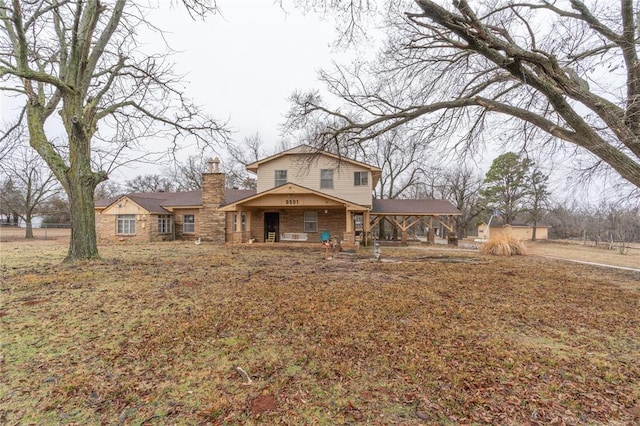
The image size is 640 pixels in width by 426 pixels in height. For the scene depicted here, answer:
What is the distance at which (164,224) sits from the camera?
69.8 feet

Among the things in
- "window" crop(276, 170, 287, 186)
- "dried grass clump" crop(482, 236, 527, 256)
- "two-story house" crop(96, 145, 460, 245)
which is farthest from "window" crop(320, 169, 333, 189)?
"dried grass clump" crop(482, 236, 527, 256)

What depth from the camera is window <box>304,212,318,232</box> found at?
62.3 ft

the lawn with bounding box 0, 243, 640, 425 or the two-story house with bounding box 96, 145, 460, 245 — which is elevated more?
the two-story house with bounding box 96, 145, 460, 245

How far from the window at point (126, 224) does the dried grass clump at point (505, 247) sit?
22354 millimetres

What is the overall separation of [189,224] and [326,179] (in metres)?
11.1

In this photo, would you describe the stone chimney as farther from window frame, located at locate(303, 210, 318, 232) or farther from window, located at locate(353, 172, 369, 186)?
window, located at locate(353, 172, 369, 186)

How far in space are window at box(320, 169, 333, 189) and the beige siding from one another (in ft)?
0.65

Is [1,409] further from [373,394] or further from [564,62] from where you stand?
[564,62]

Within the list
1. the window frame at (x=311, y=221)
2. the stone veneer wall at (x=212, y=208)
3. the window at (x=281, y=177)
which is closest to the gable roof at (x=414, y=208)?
the window frame at (x=311, y=221)

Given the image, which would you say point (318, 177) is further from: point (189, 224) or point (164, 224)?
point (164, 224)

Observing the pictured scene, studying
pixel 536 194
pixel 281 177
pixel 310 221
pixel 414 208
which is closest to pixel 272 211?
pixel 281 177

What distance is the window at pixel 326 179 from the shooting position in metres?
18.8

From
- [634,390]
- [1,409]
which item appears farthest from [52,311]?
[634,390]

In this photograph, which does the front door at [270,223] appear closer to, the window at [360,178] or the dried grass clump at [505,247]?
the window at [360,178]
